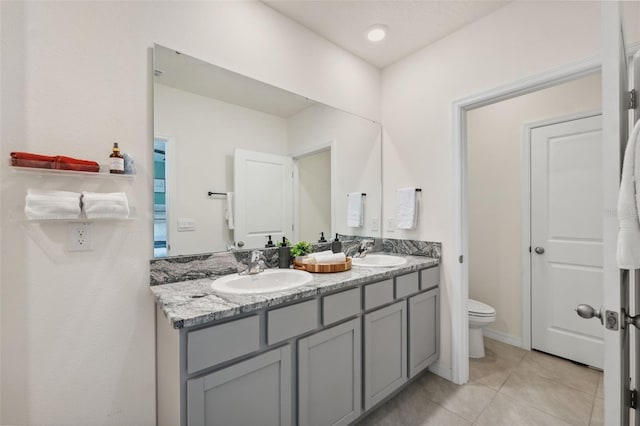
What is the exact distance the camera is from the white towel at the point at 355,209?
2477 millimetres

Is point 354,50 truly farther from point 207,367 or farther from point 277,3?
point 207,367

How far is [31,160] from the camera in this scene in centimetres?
110

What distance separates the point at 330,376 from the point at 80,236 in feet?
→ 4.39

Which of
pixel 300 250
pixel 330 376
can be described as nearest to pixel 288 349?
pixel 330 376

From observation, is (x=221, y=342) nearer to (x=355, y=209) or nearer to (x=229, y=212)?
(x=229, y=212)

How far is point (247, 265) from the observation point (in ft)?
5.67

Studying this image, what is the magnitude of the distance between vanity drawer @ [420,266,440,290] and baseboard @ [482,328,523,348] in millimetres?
1206

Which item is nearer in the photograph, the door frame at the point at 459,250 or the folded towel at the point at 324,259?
the folded towel at the point at 324,259

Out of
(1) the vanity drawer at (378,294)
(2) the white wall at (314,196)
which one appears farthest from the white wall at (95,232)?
(1) the vanity drawer at (378,294)

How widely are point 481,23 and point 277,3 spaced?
4.75 ft

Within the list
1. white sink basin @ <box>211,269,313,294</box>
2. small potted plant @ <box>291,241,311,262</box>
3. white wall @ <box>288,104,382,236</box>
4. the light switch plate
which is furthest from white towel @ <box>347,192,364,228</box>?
the light switch plate

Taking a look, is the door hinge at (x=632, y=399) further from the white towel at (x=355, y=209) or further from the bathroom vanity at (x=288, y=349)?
the white towel at (x=355, y=209)

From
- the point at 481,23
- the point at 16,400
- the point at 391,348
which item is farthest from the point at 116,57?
the point at 481,23

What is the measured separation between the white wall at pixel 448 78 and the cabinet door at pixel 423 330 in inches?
3.3
